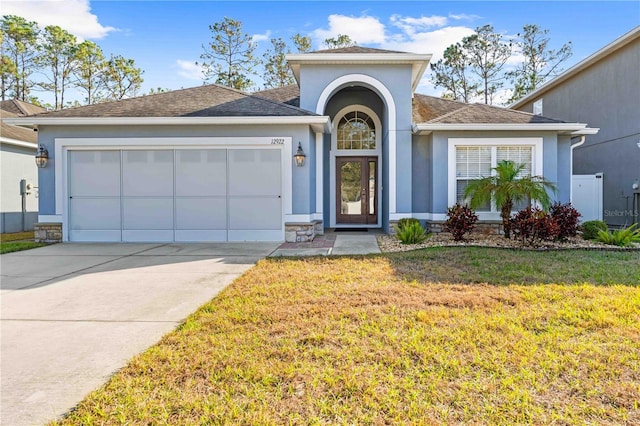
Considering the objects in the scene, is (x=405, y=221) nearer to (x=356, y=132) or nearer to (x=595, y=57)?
(x=356, y=132)

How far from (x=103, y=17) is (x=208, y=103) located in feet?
32.7

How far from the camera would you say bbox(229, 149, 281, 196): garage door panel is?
975 centimetres

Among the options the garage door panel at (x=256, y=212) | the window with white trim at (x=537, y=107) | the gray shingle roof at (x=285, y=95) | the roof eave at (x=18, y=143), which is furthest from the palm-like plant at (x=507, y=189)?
the roof eave at (x=18, y=143)

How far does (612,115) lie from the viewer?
1279cm

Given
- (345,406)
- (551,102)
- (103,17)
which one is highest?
(103,17)

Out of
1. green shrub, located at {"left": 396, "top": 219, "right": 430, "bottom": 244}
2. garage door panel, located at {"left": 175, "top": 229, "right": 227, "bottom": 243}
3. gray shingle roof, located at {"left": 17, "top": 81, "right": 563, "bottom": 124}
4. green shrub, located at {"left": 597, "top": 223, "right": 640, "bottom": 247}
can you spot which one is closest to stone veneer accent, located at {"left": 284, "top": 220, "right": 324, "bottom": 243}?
garage door panel, located at {"left": 175, "top": 229, "right": 227, "bottom": 243}

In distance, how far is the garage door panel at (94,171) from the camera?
9.93 m

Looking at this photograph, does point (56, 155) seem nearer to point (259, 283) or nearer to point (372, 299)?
point (259, 283)

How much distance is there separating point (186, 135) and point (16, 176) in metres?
7.41

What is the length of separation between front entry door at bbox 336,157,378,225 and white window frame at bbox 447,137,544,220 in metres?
3.45

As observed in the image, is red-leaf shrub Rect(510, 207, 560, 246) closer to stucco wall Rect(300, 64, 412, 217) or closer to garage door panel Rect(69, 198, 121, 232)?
stucco wall Rect(300, 64, 412, 217)

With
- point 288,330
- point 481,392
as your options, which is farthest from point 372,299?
point 481,392

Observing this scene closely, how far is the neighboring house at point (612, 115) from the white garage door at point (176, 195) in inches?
434

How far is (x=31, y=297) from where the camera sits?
4.85 metres
